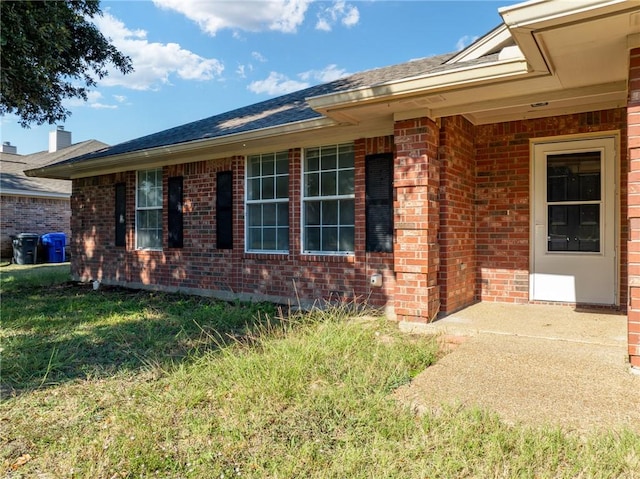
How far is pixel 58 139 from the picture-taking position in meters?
25.6

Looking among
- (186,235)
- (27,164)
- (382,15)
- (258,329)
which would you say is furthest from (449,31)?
(27,164)

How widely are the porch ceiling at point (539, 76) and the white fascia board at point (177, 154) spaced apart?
1.03 m

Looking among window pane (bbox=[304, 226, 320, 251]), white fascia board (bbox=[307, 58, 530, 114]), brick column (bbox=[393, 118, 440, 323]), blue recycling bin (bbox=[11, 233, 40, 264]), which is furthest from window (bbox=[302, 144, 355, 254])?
blue recycling bin (bbox=[11, 233, 40, 264])

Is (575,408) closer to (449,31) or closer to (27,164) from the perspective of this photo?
(449,31)

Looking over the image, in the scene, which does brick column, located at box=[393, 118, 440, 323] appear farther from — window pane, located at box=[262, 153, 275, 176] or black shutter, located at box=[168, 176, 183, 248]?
black shutter, located at box=[168, 176, 183, 248]

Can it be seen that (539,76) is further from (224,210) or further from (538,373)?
(224,210)

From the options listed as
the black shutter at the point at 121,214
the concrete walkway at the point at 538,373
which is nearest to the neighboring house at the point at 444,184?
the concrete walkway at the point at 538,373

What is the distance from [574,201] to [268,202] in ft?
14.6

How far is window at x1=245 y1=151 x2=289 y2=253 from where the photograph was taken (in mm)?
7109

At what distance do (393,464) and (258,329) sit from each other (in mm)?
3091

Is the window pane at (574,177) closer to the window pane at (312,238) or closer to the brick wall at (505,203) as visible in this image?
the brick wall at (505,203)

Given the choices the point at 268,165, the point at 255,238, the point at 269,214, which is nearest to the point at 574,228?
the point at 269,214

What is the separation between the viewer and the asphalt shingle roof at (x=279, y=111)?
22.3ft

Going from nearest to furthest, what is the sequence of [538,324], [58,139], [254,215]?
[538,324]
[254,215]
[58,139]
